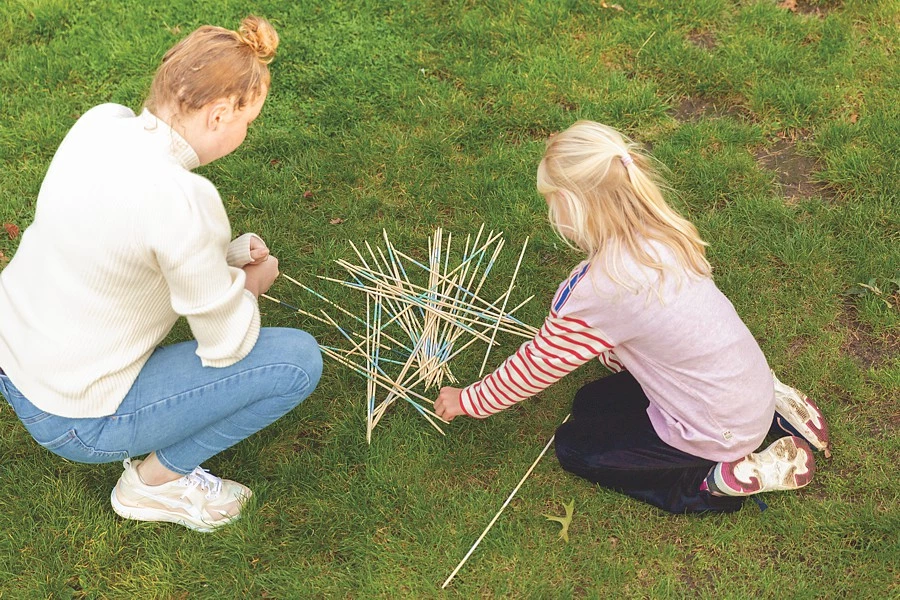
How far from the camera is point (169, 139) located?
216 cm

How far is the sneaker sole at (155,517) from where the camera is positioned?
264 cm

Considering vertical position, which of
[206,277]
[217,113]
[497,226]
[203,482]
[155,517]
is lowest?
[155,517]

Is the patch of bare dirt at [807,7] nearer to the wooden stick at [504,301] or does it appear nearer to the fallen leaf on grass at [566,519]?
the wooden stick at [504,301]

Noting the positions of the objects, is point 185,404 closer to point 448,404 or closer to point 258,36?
point 448,404

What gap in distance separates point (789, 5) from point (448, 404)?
10.9ft

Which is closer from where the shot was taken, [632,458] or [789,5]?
[632,458]

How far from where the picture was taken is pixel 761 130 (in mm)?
3926

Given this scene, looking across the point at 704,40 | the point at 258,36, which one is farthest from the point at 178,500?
the point at 704,40

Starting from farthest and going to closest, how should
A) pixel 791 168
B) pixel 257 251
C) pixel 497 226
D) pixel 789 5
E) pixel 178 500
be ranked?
pixel 789 5, pixel 791 168, pixel 497 226, pixel 257 251, pixel 178 500

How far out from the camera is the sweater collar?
2.15m

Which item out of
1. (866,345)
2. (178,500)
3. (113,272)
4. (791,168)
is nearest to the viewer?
(113,272)

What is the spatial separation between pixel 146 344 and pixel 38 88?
268 centimetres

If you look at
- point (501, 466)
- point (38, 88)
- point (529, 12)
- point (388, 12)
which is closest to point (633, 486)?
point (501, 466)

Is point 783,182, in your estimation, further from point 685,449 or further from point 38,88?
point 38,88
